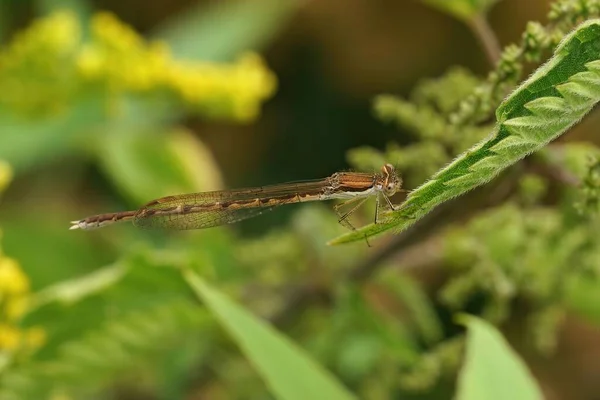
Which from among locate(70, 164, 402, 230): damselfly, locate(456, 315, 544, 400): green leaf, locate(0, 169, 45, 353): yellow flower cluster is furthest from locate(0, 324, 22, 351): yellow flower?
locate(456, 315, 544, 400): green leaf

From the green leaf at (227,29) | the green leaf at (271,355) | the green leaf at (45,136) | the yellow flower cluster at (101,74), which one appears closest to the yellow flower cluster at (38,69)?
the yellow flower cluster at (101,74)

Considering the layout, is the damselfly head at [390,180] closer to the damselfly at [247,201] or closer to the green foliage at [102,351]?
the damselfly at [247,201]

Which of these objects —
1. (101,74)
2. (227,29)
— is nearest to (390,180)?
(101,74)

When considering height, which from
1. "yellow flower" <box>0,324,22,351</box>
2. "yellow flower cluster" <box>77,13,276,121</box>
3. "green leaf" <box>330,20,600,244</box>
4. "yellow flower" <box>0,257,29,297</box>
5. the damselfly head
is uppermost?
"yellow flower cluster" <box>77,13,276,121</box>

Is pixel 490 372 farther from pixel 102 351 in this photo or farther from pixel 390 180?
pixel 102 351

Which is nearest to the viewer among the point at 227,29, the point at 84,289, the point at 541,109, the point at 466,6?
the point at 541,109

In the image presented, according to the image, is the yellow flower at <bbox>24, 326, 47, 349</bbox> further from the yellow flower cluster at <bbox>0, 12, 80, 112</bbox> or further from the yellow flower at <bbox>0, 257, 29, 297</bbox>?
the yellow flower cluster at <bbox>0, 12, 80, 112</bbox>
